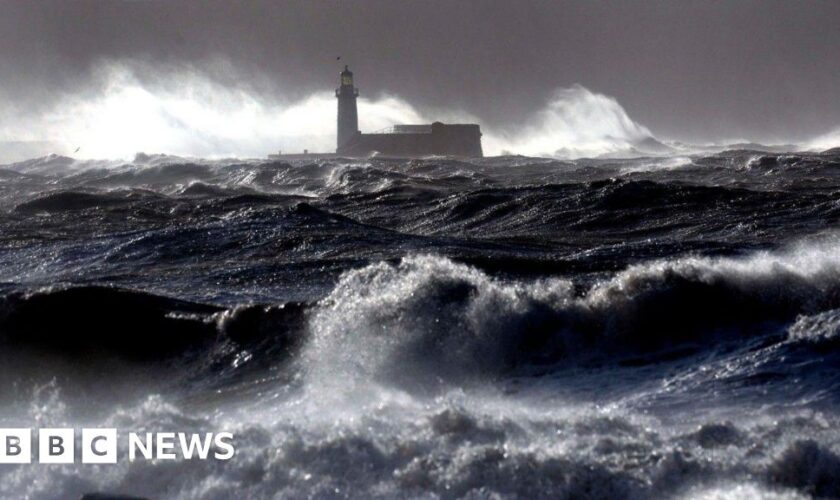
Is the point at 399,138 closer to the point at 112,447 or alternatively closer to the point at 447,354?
the point at 447,354

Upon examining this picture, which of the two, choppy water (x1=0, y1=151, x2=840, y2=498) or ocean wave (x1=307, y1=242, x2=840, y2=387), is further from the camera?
ocean wave (x1=307, y1=242, x2=840, y2=387)

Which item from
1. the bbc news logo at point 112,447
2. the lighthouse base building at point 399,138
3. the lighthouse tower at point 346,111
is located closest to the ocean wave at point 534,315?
the bbc news logo at point 112,447

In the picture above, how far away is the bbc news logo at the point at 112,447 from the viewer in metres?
5.17

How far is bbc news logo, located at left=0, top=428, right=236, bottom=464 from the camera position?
5.17 m

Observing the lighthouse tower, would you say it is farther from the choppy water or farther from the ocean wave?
the ocean wave

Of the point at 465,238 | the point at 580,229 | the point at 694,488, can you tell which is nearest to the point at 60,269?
the point at 465,238

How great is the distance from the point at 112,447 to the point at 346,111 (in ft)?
172

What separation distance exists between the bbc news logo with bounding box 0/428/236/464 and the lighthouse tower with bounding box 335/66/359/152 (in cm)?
5143

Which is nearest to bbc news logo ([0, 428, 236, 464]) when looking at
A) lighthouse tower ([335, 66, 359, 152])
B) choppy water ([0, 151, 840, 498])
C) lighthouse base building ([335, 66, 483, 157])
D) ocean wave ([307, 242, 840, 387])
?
choppy water ([0, 151, 840, 498])

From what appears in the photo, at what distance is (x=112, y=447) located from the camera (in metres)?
5.32

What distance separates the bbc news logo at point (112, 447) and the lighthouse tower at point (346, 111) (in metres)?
51.4

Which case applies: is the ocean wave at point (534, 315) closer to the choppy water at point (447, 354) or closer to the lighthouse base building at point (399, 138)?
the choppy water at point (447, 354)

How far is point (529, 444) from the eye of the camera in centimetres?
488

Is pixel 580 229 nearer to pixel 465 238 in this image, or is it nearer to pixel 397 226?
pixel 465 238
